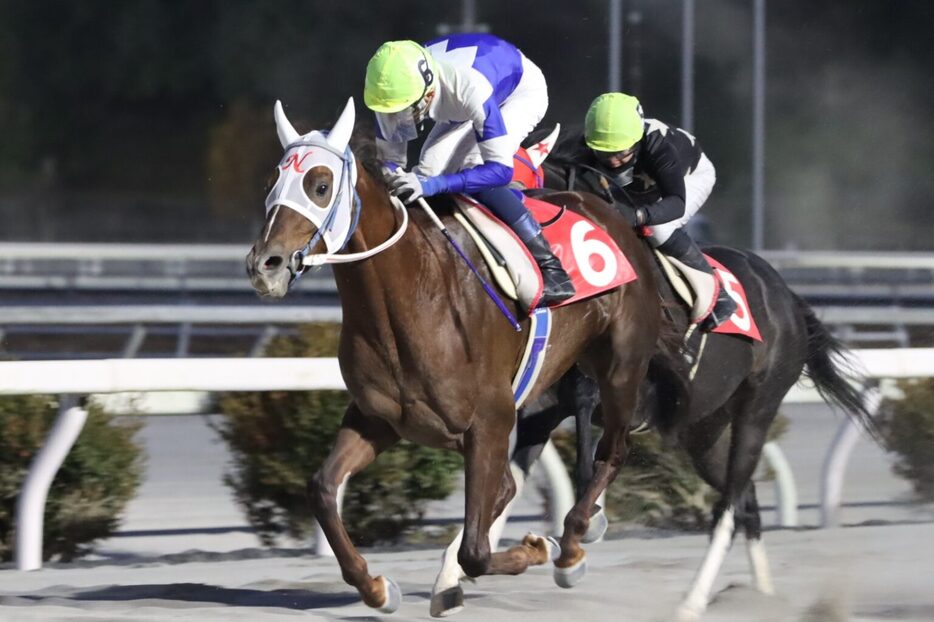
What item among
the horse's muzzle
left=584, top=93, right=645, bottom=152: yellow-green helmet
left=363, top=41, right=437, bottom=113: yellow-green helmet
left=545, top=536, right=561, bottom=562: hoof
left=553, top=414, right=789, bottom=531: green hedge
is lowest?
left=553, top=414, right=789, bottom=531: green hedge

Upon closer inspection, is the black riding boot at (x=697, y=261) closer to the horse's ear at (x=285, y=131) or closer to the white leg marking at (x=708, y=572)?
the white leg marking at (x=708, y=572)

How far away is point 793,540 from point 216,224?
2342 cm

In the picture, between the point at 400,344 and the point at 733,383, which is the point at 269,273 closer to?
the point at 400,344

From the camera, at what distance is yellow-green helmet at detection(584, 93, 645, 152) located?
4867 mm

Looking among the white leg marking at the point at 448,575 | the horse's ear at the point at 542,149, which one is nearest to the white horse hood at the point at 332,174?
the white leg marking at the point at 448,575

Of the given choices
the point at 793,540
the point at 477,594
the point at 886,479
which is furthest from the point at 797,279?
→ the point at 477,594

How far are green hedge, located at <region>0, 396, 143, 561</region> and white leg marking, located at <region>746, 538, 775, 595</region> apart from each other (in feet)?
7.12

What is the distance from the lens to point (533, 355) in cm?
441

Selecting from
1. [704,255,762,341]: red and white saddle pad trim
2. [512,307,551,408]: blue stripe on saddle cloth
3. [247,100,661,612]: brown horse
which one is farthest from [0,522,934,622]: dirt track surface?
[704,255,762,341]: red and white saddle pad trim

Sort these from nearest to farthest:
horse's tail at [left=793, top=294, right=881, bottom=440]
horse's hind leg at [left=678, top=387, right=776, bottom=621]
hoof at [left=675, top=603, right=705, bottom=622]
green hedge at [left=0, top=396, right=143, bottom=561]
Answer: hoof at [left=675, top=603, right=705, bottom=622], horse's hind leg at [left=678, top=387, right=776, bottom=621], green hedge at [left=0, top=396, right=143, bottom=561], horse's tail at [left=793, top=294, right=881, bottom=440]

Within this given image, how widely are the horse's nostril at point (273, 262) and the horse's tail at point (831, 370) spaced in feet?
8.06

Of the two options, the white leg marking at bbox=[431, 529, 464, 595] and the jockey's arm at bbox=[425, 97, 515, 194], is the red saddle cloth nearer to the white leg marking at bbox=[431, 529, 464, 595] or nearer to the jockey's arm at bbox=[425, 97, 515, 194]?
the jockey's arm at bbox=[425, 97, 515, 194]

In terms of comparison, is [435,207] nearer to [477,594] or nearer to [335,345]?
[477,594]

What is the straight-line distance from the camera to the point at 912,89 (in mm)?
32219
